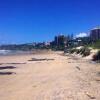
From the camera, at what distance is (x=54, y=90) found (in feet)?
52.7

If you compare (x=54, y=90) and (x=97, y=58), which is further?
(x=97, y=58)

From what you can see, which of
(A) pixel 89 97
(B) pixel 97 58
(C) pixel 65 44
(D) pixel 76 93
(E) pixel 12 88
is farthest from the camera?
(C) pixel 65 44

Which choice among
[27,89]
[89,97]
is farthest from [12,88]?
[89,97]

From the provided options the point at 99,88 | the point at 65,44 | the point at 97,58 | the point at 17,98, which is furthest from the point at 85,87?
the point at 65,44

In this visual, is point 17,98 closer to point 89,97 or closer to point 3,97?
point 3,97

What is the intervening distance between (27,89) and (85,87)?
3054 mm

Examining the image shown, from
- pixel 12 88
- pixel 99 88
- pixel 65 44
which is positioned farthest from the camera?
pixel 65 44

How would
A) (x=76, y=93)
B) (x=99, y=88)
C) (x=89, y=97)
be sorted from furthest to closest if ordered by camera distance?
(x=99, y=88) < (x=76, y=93) < (x=89, y=97)

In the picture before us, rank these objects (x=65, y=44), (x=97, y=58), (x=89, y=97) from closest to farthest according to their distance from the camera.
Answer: (x=89, y=97) < (x=97, y=58) < (x=65, y=44)

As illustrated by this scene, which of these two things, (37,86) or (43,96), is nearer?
(43,96)

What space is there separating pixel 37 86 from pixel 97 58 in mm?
30093

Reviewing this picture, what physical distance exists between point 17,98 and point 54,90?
2557mm

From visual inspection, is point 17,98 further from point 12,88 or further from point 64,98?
point 12,88

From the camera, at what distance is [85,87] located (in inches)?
655
